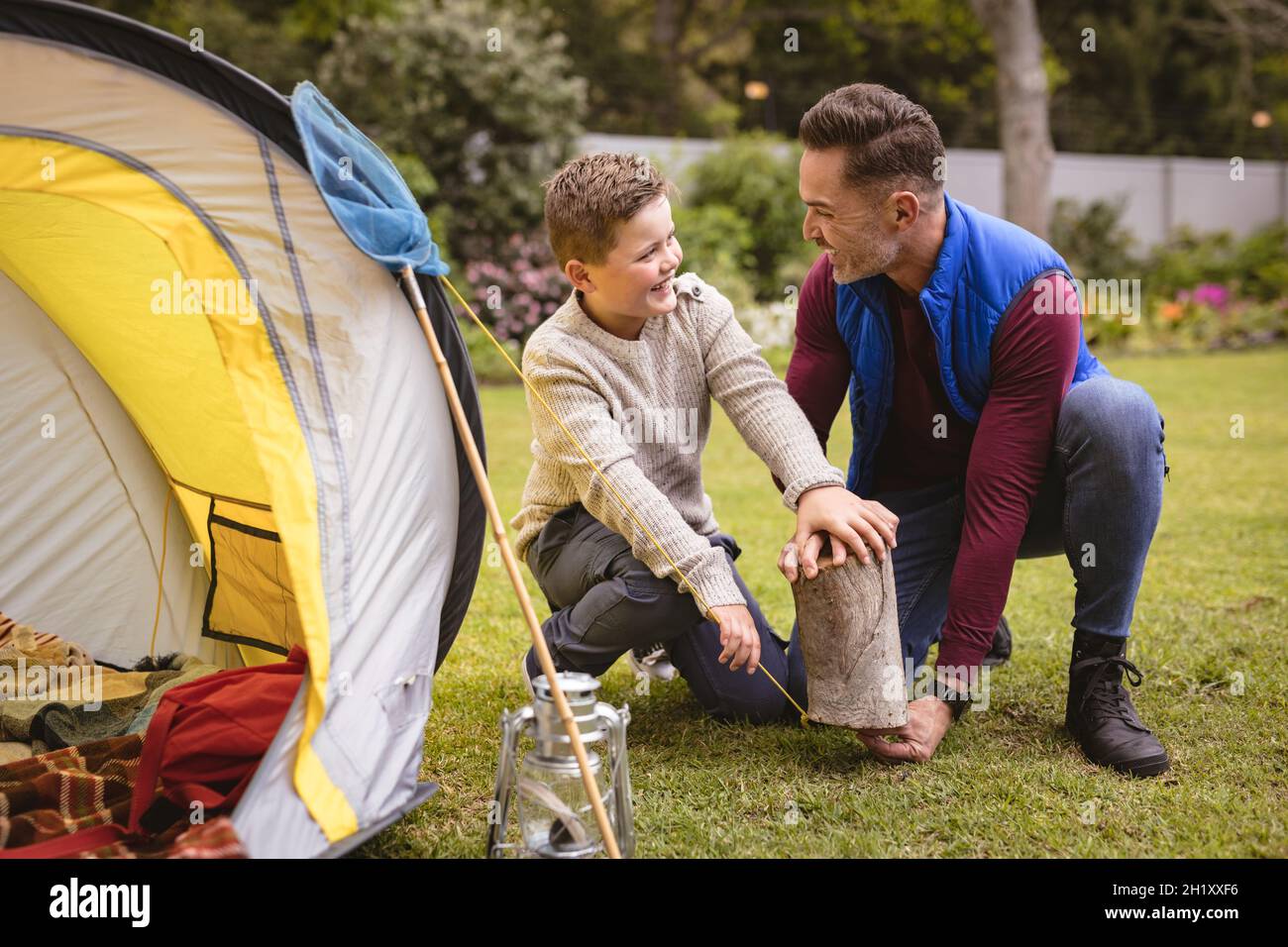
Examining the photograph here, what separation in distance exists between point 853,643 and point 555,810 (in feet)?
2.43

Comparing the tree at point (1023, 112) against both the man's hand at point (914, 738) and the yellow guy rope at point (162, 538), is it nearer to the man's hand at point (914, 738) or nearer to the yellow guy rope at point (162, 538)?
the man's hand at point (914, 738)

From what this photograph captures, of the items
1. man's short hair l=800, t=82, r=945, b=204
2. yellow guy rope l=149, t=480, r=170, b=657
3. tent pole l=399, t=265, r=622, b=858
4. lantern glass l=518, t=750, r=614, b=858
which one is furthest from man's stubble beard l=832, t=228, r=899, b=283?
yellow guy rope l=149, t=480, r=170, b=657

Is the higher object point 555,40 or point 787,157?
point 555,40

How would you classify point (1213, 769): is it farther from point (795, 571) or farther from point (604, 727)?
point (604, 727)

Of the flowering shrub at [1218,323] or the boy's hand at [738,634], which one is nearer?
the boy's hand at [738,634]

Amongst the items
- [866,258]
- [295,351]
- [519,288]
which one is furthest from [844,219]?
[519,288]

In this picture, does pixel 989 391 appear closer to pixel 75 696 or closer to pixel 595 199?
pixel 595 199

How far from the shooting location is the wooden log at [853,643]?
2357 mm

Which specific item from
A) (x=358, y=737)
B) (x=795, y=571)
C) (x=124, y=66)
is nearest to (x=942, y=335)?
(x=795, y=571)

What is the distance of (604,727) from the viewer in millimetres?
1989

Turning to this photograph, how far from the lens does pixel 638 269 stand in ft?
8.04

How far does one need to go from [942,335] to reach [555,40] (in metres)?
8.56

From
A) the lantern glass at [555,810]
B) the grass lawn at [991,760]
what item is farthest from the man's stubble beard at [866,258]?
the lantern glass at [555,810]

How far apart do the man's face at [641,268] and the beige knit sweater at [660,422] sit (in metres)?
0.10
